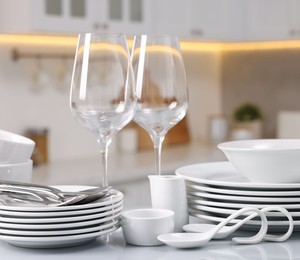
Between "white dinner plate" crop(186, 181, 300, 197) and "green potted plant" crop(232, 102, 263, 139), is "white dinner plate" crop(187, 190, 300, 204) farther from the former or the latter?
"green potted plant" crop(232, 102, 263, 139)

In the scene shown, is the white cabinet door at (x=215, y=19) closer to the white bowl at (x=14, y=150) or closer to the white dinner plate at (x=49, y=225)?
the white bowl at (x=14, y=150)

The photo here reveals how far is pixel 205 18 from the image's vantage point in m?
4.16

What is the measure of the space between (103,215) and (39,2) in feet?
7.44

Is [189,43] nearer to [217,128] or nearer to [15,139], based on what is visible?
[217,128]

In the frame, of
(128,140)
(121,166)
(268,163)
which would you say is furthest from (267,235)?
(128,140)

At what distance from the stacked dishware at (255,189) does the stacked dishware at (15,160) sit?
0.29m

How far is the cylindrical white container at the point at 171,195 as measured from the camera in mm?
1184

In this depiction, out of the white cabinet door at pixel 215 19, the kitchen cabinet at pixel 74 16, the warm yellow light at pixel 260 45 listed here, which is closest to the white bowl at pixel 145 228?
the kitchen cabinet at pixel 74 16

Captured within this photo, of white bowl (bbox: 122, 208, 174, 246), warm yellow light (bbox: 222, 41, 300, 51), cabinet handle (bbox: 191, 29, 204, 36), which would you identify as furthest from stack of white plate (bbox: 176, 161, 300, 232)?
warm yellow light (bbox: 222, 41, 300, 51)

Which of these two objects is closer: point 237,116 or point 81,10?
point 81,10

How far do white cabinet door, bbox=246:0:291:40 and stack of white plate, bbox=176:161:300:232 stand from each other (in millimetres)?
3102

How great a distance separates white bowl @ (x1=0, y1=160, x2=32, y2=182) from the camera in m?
1.21

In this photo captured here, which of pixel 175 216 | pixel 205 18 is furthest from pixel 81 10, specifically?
pixel 175 216

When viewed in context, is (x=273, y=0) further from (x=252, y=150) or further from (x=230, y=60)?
(x=252, y=150)
